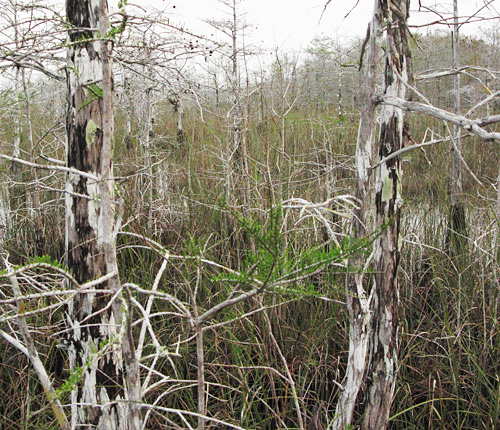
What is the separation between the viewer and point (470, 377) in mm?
2807

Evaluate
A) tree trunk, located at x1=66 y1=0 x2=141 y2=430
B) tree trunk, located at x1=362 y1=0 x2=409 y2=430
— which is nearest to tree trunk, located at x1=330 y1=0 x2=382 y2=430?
tree trunk, located at x1=362 y1=0 x2=409 y2=430

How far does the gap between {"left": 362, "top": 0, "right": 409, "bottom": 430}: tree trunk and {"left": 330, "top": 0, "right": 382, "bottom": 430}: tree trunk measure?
56 millimetres

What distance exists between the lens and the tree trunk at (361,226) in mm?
1739

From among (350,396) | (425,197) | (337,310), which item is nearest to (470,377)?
(337,310)

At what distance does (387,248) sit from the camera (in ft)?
6.10

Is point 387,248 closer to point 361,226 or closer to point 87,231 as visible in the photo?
point 361,226

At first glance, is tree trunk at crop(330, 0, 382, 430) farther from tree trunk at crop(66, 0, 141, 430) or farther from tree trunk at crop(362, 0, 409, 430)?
tree trunk at crop(66, 0, 141, 430)

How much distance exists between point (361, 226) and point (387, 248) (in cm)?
15

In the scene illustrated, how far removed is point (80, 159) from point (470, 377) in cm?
253

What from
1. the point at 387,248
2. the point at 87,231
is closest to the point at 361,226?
the point at 387,248

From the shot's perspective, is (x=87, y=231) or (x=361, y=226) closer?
(x=361, y=226)

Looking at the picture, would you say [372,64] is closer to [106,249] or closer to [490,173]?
[106,249]

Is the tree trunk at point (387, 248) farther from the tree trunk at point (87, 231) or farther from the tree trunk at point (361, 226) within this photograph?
the tree trunk at point (87, 231)

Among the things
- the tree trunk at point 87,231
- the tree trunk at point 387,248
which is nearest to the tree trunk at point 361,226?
the tree trunk at point 387,248
